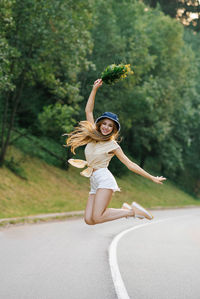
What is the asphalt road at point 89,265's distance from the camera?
23.6 feet

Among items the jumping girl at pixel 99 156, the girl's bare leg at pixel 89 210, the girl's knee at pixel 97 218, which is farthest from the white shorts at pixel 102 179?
the girl's knee at pixel 97 218

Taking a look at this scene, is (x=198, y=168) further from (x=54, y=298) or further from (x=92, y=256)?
(x=54, y=298)

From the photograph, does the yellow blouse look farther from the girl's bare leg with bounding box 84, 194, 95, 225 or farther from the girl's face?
the girl's bare leg with bounding box 84, 194, 95, 225

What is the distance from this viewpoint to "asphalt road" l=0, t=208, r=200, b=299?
23.6 ft

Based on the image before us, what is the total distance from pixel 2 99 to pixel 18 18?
23.2 feet

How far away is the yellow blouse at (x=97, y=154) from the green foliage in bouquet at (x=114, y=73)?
0.67 m

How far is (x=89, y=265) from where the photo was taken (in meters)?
9.65

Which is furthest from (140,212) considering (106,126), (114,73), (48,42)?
(48,42)

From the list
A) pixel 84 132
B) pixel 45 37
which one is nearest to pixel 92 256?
pixel 84 132

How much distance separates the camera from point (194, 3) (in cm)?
633

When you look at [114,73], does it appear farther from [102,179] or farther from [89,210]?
[89,210]

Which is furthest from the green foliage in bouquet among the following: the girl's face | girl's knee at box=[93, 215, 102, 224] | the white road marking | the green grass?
the green grass

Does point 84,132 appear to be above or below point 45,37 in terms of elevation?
below

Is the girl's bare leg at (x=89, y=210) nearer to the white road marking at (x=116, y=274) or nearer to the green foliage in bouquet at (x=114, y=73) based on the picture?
the green foliage in bouquet at (x=114, y=73)
